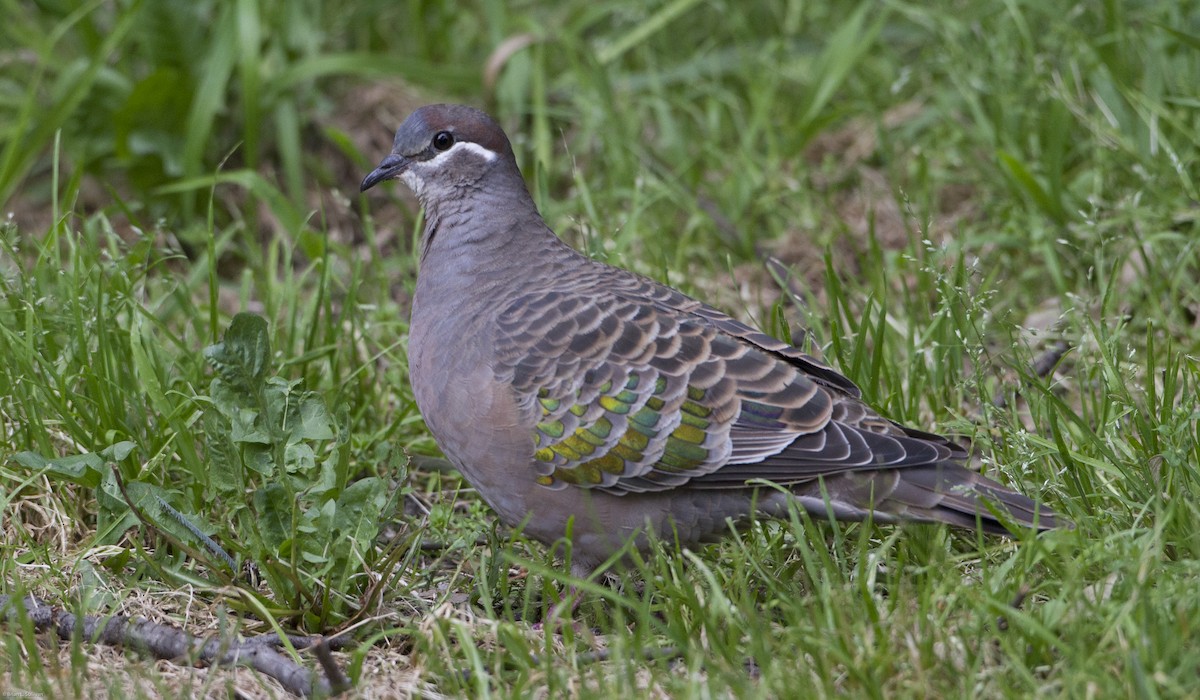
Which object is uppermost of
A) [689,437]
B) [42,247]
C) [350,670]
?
[42,247]

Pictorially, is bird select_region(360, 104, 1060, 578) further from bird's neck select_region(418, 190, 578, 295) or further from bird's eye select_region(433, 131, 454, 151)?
bird's eye select_region(433, 131, 454, 151)

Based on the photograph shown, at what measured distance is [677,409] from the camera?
11.5 ft

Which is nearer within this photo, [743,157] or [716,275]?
[716,275]

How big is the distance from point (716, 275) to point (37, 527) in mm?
2796

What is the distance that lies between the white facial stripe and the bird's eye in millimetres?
17

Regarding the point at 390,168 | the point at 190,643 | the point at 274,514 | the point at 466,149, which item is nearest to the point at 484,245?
the point at 466,149

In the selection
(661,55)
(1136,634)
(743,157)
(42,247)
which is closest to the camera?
(1136,634)

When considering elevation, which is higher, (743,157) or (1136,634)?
(743,157)

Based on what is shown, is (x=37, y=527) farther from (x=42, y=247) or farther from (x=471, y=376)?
(x=471, y=376)

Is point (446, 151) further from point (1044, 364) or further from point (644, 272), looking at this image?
point (1044, 364)

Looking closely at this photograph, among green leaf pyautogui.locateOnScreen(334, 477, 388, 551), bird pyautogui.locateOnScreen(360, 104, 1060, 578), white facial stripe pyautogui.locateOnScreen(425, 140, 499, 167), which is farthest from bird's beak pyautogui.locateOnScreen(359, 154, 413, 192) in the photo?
green leaf pyautogui.locateOnScreen(334, 477, 388, 551)

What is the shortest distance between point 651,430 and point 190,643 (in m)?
1.23

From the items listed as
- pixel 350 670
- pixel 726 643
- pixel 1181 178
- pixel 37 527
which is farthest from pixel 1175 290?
pixel 37 527

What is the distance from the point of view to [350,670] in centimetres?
312
